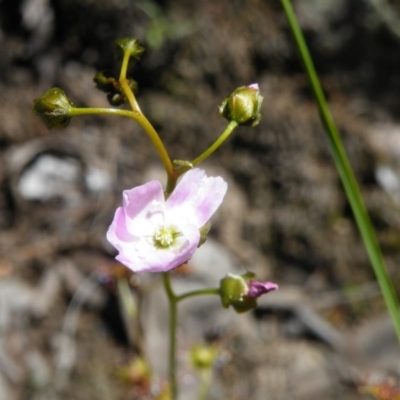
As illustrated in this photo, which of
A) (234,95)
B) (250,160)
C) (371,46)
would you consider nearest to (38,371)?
(250,160)

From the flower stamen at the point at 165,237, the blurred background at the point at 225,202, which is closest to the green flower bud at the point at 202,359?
the blurred background at the point at 225,202

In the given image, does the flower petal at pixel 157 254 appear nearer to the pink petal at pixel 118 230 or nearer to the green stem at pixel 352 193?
the pink petal at pixel 118 230

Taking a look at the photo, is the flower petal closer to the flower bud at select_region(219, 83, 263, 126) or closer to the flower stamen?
the flower stamen

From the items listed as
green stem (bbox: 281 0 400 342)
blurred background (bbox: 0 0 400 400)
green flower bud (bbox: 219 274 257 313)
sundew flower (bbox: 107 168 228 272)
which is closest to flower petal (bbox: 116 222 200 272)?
sundew flower (bbox: 107 168 228 272)

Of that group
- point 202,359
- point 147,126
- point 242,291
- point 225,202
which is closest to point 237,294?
point 242,291

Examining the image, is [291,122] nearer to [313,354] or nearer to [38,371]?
[313,354]
